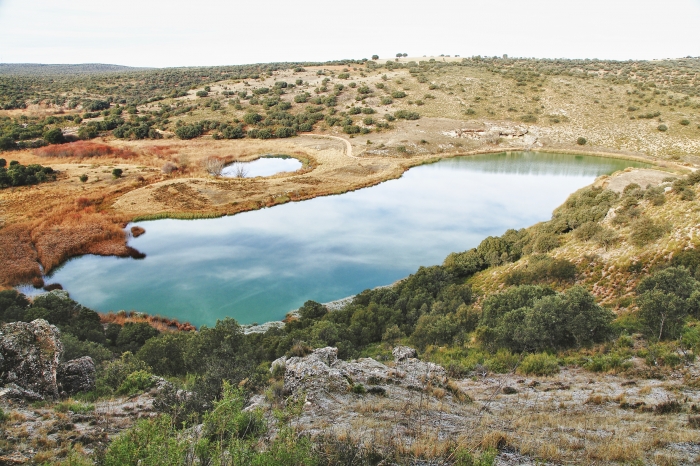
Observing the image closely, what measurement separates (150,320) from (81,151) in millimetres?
40880

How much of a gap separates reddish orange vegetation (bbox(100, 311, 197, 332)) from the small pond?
25.9 m

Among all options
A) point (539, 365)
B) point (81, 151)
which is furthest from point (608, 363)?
point (81, 151)

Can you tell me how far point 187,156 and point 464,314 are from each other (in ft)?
145

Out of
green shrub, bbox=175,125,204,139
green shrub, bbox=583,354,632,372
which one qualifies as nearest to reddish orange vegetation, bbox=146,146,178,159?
green shrub, bbox=175,125,204,139

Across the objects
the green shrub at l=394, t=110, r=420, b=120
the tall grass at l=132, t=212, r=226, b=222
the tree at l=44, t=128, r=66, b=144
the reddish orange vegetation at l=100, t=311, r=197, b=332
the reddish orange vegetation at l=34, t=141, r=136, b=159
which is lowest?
the reddish orange vegetation at l=100, t=311, r=197, b=332

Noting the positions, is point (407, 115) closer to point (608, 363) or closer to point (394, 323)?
point (394, 323)

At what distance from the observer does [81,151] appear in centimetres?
4966

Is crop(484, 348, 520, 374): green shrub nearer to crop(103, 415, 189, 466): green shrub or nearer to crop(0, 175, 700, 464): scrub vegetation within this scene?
crop(0, 175, 700, 464): scrub vegetation

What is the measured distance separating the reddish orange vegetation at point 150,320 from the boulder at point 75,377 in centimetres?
947

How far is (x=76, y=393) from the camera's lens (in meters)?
9.10

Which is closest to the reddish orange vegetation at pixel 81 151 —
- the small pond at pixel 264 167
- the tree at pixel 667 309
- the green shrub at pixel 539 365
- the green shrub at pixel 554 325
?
the small pond at pixel 264 167

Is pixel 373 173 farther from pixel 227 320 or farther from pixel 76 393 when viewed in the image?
pixel 76 393

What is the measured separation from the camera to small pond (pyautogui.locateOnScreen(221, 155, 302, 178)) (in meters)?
45.4

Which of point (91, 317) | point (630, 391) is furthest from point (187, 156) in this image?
point (630, 391)
